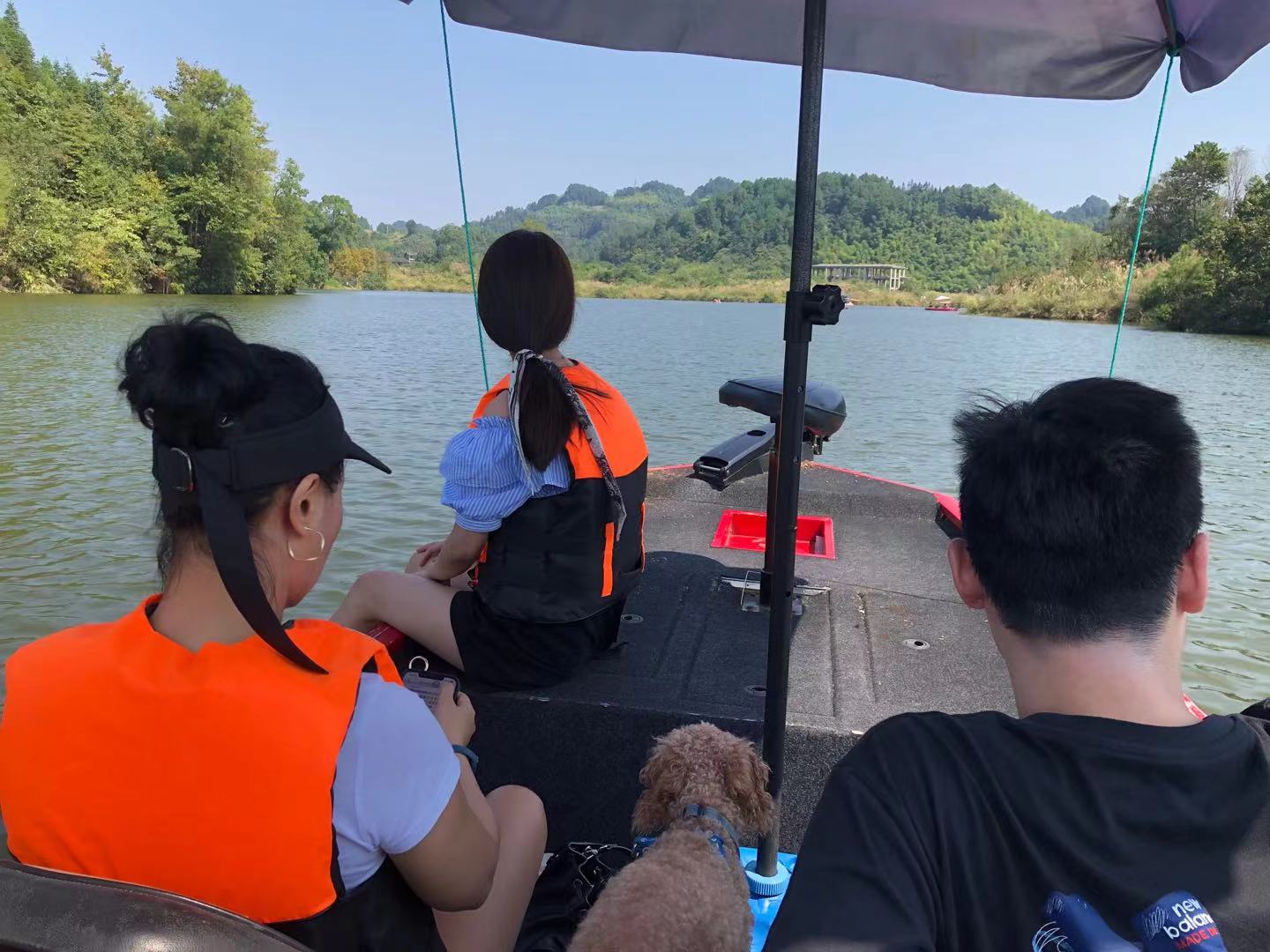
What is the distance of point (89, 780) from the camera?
3.32 ft

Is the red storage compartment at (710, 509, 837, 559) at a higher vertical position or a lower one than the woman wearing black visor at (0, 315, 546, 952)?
lower

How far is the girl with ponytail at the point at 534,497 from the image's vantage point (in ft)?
6.82

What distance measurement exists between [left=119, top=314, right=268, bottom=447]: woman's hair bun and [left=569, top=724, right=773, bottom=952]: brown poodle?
87 cm

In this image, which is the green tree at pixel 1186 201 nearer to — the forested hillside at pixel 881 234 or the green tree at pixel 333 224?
the forested hillside at pixel 881 234

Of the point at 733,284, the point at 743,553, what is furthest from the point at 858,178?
the point at 743,553

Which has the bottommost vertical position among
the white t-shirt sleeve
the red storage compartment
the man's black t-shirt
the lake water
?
the lake water

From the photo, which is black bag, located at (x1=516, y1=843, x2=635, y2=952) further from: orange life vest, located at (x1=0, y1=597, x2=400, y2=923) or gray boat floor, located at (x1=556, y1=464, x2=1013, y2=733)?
orange life vest, located at (x1=0, y1=597, x2=400, y2=923)

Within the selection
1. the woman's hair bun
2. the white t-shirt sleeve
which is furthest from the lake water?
the white t-shirt sleeve

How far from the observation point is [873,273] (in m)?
44.3

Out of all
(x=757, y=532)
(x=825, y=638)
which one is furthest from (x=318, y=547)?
(x=757, y=532)

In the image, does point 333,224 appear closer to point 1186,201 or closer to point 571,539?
point 1186,201

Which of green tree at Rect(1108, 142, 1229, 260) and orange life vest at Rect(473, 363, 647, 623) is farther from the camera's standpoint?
green tree at Rect(1108, 142, 1229, 260)

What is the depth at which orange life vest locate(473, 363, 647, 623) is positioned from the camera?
7.00 ft

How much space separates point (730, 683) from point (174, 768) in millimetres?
1549
